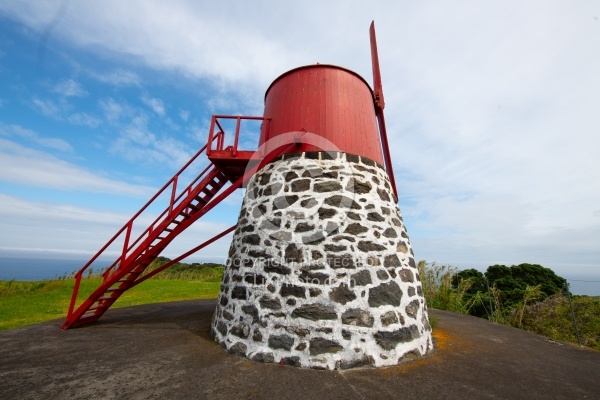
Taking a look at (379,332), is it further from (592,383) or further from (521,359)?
(592,383)

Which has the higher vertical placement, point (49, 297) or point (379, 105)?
point (379, 105)

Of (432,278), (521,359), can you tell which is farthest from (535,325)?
(521,359)

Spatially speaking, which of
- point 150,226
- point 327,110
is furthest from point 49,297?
point 327,110

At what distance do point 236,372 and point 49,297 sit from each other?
11.3 m

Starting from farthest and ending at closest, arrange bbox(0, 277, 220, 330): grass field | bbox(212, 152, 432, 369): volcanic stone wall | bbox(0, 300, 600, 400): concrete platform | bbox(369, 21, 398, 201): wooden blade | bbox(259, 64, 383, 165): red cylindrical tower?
bbox(0, 277, 220, 330): grass field < bbox(369, 21, 398, 201): wooden blade < bbox(259, 64, 383, 165): red cylindrical tower < bbox(212, 152, 432, 369): volcanic stone wall < bbox(0, 300, 600, 400): concrete platform

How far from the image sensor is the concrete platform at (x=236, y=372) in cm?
338

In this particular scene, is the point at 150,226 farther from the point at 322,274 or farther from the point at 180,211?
the point at 322,274

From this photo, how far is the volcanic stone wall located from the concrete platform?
Result: 0.99ft

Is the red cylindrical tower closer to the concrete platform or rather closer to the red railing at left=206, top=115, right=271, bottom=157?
the red railing at left=206, top=115, right=271, bottom=157

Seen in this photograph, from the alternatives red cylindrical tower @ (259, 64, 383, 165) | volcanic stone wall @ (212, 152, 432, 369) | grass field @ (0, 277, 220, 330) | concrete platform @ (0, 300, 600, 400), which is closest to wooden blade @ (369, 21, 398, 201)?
red cylindrical tower @ (259, 64, 383, 165)

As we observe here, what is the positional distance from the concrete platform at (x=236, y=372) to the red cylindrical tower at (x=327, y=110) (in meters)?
3.89

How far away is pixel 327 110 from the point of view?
19.2ft

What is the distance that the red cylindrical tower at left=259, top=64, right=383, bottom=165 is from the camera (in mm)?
5723

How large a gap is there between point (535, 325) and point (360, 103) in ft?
28.7
